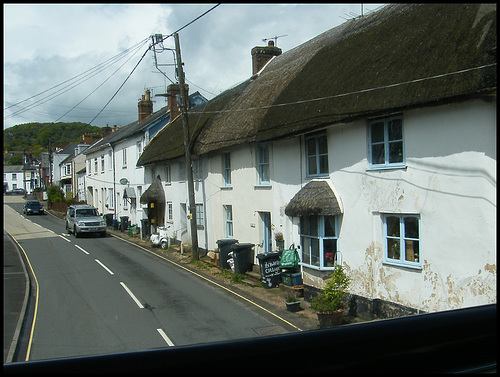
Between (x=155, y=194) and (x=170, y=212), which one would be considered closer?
(x=170, y=212)

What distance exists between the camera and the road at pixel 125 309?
9742mm

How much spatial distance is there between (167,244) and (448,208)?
19.0 m

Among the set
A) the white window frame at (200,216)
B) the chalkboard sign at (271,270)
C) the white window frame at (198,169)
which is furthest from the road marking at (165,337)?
the white window frame at (198,169)

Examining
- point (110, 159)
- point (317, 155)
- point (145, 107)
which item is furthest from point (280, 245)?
point (110, 159)

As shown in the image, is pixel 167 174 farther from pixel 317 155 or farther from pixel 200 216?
pixel 317 155

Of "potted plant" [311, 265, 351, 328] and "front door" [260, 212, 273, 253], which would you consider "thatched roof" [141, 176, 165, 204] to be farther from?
"potted plant" [311, 265, 351, 328]

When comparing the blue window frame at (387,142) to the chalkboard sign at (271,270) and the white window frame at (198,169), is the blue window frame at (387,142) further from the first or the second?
the white window frame at (198,169)

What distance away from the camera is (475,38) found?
908cm

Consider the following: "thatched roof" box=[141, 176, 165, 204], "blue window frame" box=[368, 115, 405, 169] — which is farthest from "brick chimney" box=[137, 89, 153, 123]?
"blue window frame" box=[368, 115, 405, 169]

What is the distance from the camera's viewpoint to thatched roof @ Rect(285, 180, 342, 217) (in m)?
12.5

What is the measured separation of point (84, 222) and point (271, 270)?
1803 cm

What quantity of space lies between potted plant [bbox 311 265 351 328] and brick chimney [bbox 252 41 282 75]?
14671 mm

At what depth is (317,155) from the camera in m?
13.8

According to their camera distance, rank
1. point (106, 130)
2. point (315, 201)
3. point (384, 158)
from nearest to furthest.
A: point (384, 158), point (315, 201), point (106, 130)
